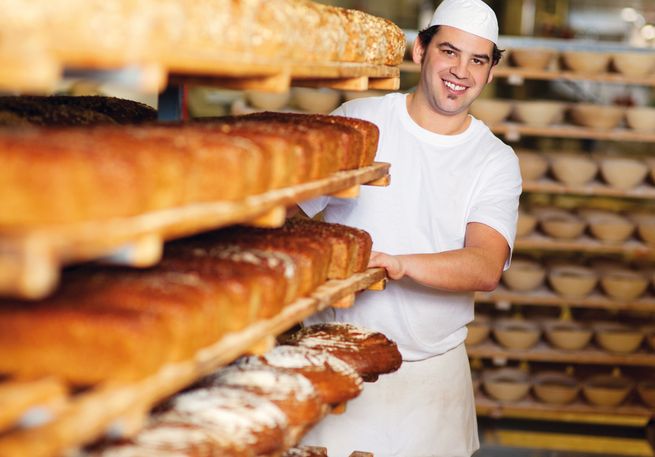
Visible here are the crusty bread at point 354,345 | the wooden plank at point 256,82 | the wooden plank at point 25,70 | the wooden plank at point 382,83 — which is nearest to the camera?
the wooden plank at point 25,70

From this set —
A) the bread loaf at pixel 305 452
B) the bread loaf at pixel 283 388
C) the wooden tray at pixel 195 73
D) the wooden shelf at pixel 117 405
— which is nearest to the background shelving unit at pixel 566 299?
the wooden tray at pixel 195 73

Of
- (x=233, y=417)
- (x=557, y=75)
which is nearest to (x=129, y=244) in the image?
(x=233, y=417)

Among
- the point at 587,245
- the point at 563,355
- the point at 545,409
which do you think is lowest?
the point at 545,409

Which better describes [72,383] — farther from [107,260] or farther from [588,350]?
[588,350]

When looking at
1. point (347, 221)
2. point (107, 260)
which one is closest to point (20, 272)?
point (107, 260)

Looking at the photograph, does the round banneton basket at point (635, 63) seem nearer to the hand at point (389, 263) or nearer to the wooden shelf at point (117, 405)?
the hand at point (389, 263)

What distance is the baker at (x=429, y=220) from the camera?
2959 millimetres

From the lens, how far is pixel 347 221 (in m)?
3.05

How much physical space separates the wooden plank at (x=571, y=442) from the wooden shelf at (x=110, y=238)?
3.50 metres

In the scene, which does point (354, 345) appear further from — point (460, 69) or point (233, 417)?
point (460, 69)

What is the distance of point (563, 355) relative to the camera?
496cm

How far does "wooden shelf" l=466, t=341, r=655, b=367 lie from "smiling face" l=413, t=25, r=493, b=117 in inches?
87.8

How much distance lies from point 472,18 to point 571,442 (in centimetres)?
298

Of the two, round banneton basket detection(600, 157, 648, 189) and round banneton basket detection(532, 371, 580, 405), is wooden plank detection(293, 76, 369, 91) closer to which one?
round banneton basket detection(600, 157, 648, 189)
